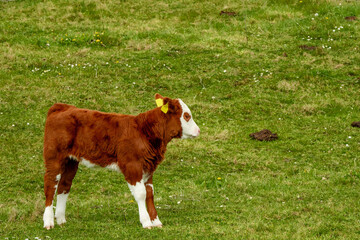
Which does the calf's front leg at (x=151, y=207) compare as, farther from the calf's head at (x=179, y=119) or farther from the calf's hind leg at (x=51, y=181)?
the calf's hind leg at (x=51, y=181)

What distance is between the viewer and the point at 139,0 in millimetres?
27656

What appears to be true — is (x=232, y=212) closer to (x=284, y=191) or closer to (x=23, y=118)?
(x=284, y=191)

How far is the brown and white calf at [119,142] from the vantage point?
9867 millimetres

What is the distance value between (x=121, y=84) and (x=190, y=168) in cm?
636

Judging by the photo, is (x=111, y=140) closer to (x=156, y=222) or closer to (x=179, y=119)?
(x=179, y=119)

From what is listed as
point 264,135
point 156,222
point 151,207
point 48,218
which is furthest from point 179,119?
point 264,135

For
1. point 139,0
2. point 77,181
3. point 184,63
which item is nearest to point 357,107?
point 184,63

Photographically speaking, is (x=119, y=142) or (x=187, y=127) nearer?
(x=119, y=142)

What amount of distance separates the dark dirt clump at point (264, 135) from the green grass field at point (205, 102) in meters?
0.25

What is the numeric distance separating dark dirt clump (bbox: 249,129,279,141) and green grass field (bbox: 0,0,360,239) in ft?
0.84

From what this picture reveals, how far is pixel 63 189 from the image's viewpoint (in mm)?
10422

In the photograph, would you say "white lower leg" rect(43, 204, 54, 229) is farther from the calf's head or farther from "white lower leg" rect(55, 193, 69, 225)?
the calf's head

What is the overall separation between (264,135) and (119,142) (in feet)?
23.4

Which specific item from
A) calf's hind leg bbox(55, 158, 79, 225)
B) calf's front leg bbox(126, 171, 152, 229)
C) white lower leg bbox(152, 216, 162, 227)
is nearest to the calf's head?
calf's front leg bbox(126, 171, 152, 229)
